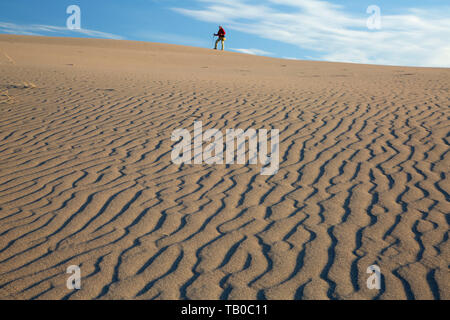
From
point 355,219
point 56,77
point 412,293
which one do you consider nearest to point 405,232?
point 355,219

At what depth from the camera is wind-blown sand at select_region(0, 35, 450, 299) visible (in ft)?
10.0

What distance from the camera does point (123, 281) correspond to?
3.05m

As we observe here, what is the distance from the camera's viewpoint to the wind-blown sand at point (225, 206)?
3057 millimetres

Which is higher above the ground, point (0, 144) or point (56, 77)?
point (56, 77)

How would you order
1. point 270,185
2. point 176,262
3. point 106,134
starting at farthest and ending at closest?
point 106,134, point 270,185, point 176,262

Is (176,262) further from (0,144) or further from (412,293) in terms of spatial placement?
(0,144)

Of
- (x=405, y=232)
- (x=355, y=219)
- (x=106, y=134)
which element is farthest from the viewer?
(x=106, y=134)

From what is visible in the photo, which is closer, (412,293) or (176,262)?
(412,293)

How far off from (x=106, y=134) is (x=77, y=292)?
164 inches

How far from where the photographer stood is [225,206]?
4.24m

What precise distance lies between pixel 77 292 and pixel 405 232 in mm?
2838
